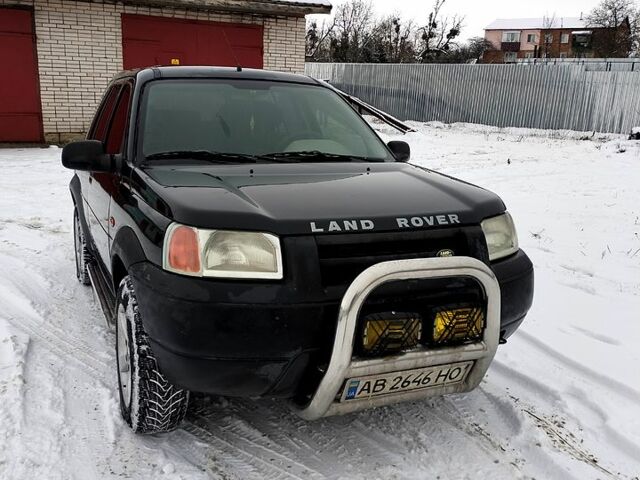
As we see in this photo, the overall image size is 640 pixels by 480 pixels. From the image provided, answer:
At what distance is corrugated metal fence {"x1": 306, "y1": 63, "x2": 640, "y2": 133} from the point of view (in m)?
18.0

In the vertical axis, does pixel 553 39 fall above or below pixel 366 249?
above

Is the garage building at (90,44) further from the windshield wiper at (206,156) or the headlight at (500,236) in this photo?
the headlight at (500,236)

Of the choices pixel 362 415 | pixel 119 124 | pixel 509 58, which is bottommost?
pixel 362 415

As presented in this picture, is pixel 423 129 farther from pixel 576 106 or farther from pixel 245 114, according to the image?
pixel 245 114

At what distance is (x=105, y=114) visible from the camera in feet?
13.3

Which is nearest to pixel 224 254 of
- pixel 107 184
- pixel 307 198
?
pixel 307 198

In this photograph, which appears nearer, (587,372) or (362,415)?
(362,415)

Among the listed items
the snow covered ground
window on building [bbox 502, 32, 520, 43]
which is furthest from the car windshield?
window on building [bbox 502, 32, 520, 43]

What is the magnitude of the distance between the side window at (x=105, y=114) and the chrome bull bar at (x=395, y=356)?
2.55 meters

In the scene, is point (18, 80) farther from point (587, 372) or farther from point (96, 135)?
point (587, 372)

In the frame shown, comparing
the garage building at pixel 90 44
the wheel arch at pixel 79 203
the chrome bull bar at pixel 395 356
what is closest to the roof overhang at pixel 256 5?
the garage building at pixel 90 44

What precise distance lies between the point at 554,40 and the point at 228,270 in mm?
82306

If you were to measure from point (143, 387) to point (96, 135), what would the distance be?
2486 millimetres

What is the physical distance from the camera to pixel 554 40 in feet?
242
